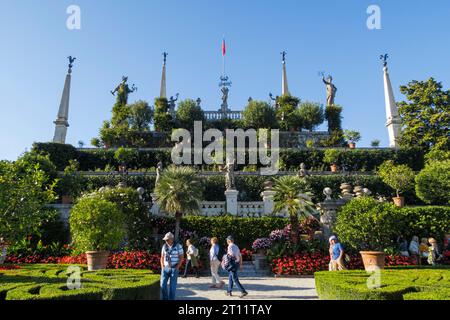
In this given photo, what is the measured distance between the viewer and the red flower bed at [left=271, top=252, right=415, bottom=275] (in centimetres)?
1316

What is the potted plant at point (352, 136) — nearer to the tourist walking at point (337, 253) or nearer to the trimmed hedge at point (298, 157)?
the trimmed hedge at point (298, 157)

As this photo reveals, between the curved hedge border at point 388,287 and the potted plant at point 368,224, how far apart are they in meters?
3.57

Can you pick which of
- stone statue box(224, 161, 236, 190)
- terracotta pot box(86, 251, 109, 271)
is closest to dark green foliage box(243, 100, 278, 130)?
stone statue box(224, 161, 236, 190)

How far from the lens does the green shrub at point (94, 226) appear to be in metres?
10.9

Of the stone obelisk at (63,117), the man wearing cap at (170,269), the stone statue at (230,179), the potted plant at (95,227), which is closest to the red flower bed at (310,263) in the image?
the stone statue at (230,179)

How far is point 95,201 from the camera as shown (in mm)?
11328

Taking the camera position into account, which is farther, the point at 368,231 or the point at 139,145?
the point at 139,145

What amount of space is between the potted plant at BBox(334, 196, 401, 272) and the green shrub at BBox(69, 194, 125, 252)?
7930mm

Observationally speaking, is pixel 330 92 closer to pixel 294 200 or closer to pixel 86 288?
pixel 294 200

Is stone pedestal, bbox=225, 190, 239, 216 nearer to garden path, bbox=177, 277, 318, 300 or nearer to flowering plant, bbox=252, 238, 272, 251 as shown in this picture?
flowering plant, bbox=252, 238, 272, 251
